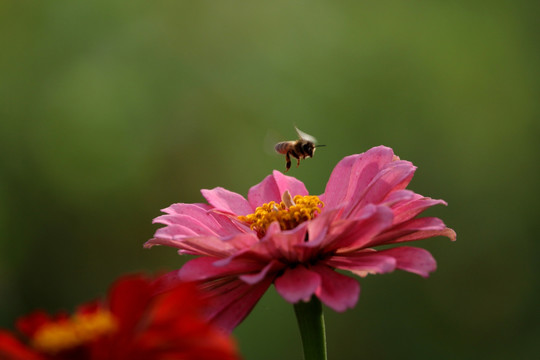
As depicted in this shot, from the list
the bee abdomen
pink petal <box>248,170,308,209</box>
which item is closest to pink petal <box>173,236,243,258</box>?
pink petal <box>248,170,308,209</box>

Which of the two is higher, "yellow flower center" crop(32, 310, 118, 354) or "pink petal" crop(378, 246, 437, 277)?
"pink petal" crop(378, 246, 437, 277)

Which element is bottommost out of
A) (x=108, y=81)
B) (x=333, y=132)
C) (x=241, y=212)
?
(x=241, y=212)

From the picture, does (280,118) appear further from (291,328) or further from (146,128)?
(291,328)

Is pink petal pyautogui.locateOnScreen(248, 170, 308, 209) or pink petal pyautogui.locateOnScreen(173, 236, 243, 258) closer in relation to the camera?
pink petal pyautogui.locateOnScreen(173, 236, 243, 258)

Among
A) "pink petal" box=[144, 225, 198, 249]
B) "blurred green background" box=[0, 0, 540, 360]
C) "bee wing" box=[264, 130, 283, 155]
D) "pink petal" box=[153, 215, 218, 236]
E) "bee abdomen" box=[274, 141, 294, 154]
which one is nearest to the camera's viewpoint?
"pink petal" box=[144, 225, 198, 249]

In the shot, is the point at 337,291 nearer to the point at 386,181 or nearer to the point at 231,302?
the point at 231,302

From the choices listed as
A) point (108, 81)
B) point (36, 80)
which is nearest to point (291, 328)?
point (108, 81)

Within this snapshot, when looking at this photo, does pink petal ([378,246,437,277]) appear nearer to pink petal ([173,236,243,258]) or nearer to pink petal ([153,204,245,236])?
pink petal ([173,236,243,258])

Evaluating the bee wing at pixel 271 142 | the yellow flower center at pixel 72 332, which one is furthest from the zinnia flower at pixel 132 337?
the bee wing at pixel 271 142
